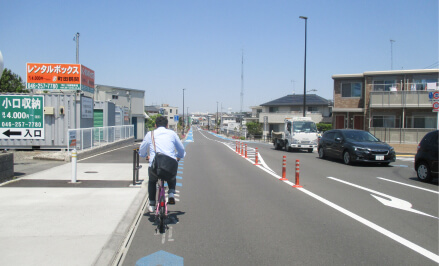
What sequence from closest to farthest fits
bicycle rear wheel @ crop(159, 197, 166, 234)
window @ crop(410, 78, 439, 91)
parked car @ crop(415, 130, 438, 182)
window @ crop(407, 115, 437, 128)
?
1. bicycle rear wheel @ crop(159, 197, 166, 234)
2. parked car @ crop(415, 130, 438, 182)
3. window @ crop(410, 78, 439, 91)
4. window @ crop(407, 115, 437, 128)

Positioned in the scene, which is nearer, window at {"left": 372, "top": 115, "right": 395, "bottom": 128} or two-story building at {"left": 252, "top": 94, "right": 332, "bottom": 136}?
window at {"left": 372, "top": 115, "right": 395, "bottom": 128}

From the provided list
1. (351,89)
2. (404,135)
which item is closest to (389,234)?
(404,135)

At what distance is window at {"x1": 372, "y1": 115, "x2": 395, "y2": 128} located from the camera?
32156 mm

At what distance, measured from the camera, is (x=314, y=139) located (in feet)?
81.8

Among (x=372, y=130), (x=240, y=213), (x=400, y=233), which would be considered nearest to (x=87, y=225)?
(x=240, y=213)

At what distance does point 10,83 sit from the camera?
39188 mm

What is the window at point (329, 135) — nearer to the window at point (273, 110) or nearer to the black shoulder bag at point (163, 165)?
the black shoulder bag at point (163, 165)

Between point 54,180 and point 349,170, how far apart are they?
10.5m

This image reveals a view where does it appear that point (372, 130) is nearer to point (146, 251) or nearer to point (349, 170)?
point (349, 170)

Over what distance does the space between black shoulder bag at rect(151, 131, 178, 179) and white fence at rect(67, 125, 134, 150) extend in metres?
10.9

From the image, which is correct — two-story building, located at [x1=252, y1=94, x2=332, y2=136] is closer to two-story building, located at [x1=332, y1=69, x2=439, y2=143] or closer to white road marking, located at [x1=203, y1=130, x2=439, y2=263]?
two-story building, located at [x1=332, y1=69, x2=439, y2=143]

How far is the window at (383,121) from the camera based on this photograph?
105 ft

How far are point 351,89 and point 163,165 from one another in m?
32.0

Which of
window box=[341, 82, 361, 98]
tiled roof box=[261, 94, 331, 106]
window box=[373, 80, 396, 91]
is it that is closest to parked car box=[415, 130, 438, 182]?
window box=[373, 80, 396, 91]
